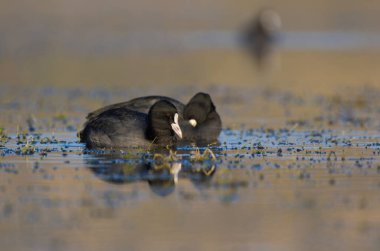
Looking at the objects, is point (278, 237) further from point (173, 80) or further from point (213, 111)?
point (173, 80)

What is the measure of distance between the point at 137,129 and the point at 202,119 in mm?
2453

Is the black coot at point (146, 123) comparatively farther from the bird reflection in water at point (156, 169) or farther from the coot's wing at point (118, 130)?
the bird reflection in water at point (156, 169)

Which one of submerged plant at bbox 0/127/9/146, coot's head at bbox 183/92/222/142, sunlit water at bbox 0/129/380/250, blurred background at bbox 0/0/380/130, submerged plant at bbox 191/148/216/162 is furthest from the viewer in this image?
blurred background at bbox 0/0/380/130

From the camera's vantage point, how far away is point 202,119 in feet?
55.6

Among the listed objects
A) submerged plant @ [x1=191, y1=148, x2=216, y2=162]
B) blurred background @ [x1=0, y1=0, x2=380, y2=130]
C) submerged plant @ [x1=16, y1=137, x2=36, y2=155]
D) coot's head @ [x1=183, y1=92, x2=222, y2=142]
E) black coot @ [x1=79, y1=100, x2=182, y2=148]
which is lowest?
submerged plant @ [x1=191, y1=148, x2=216, y2=162]

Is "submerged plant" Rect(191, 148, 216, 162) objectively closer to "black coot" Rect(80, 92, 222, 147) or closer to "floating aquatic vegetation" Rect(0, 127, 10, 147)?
"black coot" Rect(80, 92, 222, 147)

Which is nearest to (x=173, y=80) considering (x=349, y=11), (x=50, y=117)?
(x=50, y=117)

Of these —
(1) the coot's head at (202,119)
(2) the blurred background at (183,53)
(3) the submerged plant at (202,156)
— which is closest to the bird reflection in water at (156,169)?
(3) the submerged plant at (202,156)

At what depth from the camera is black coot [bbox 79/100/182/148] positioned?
48.1 feet

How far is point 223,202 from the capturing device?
10242 millimetres

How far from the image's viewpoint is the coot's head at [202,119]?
54.3 ft

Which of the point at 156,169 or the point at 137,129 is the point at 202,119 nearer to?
the point at 137,129

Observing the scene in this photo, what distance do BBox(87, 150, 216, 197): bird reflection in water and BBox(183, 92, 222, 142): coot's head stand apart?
2.50 m

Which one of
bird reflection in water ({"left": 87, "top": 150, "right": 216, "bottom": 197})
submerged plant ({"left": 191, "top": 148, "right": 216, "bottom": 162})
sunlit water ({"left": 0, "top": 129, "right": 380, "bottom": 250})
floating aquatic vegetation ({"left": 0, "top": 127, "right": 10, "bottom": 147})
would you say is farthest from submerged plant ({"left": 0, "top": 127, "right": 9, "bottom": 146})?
submerged plant ({"left": 191, "top": 148, "right": 216, "bottom": 162})
